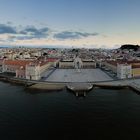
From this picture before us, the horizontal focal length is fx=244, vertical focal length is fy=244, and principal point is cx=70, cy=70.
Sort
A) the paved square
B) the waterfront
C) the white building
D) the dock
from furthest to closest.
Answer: the white building < the paved square < the dock < the waterfront

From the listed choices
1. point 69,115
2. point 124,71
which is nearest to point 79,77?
point 124,71

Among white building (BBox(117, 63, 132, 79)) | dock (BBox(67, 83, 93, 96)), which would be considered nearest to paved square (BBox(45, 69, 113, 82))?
white building (BBox(117, 63, 132, 79))

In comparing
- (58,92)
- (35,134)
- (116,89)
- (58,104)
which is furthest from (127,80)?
(35,134)

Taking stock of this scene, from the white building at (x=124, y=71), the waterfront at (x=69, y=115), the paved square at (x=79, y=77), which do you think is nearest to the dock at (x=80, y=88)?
the waterfront at (x=69, y=115)

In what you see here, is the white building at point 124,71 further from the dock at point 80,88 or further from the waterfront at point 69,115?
the waterfront at point 69,115

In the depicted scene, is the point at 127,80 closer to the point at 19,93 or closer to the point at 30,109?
the point at 19,93

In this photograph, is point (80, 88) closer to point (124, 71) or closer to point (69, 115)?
point (124, 71)

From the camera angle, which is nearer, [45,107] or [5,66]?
[45,107]

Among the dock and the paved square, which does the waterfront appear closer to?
the dock
